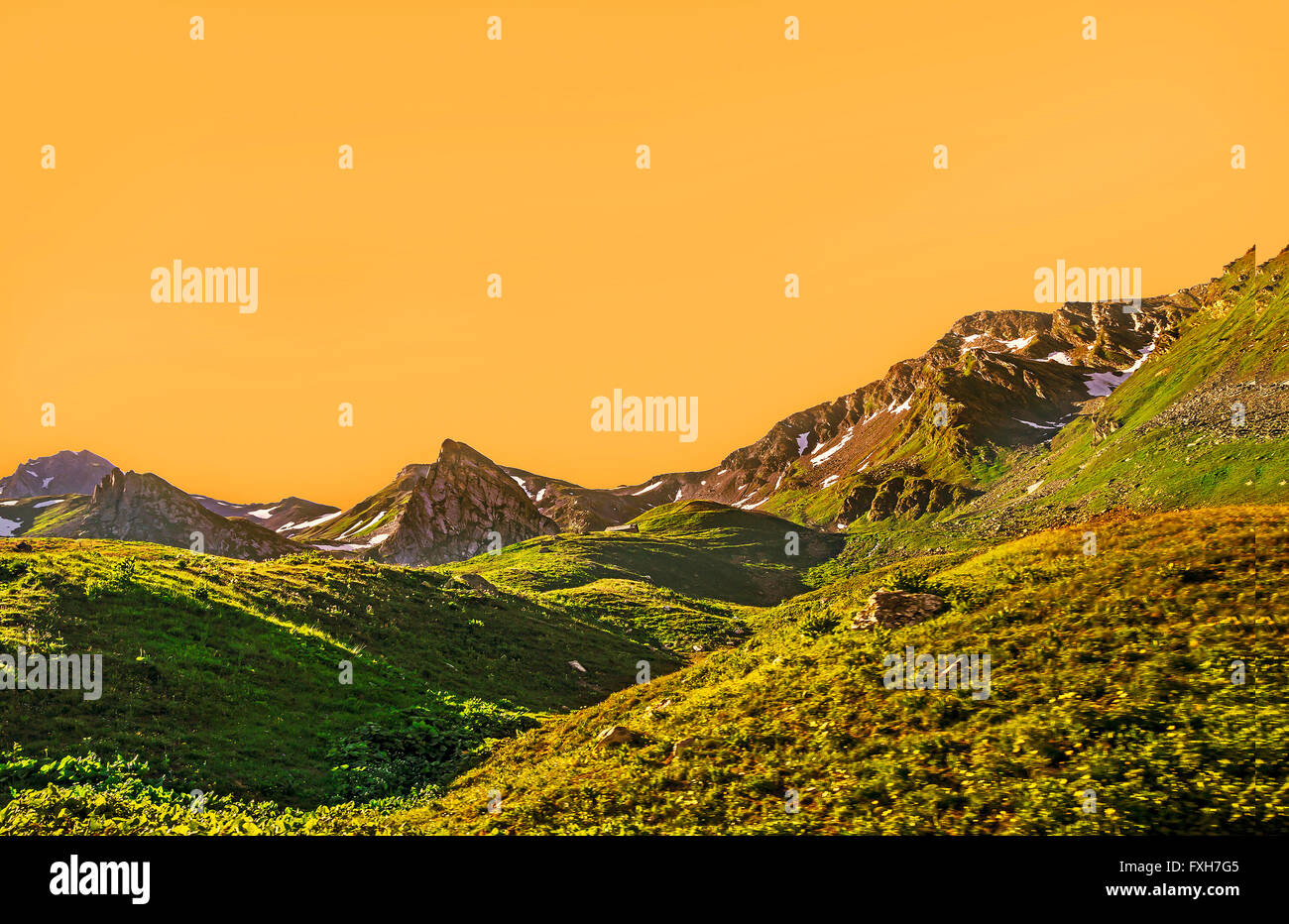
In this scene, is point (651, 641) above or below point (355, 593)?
below

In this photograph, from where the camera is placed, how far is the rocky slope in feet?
564

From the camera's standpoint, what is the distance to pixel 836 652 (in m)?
21.6

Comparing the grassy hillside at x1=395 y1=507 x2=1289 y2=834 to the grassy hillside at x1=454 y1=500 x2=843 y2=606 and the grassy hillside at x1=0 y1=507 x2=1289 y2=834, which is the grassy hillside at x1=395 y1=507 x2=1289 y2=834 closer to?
the grassy hillside at x1=0 y1=507 x2=1289 y2=834

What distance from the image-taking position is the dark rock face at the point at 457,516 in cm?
17175

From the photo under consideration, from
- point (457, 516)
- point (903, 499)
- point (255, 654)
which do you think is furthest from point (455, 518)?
point (255, 654)

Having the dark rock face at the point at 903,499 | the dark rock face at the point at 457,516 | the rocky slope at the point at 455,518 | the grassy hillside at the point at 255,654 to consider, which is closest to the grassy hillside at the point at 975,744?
the grassy hillside at the point at 255,654

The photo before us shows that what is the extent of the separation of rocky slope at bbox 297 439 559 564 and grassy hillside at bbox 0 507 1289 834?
151642mm

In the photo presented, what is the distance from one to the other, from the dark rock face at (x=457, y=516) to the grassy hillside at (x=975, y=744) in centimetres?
15397

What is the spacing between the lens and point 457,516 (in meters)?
180

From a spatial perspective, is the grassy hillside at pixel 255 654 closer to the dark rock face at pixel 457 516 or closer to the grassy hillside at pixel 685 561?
the grassy hillside at pixel 685 561
